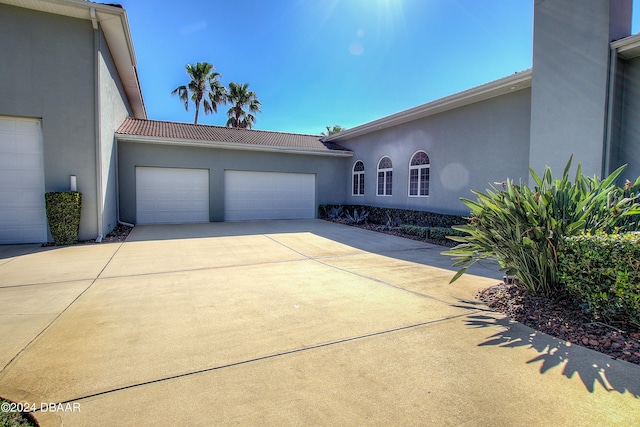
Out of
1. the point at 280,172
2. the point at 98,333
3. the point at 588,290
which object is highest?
the point at 280,172

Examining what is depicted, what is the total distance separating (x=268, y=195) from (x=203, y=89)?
1574 centimetres

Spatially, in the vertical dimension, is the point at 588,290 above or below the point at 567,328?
above

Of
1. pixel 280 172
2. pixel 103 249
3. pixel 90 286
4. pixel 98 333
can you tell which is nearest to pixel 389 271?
pixel 98 333

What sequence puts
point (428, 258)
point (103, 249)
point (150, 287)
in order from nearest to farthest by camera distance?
1. point (150, 287)
2. point (428, 258)
3. point (103, 249)

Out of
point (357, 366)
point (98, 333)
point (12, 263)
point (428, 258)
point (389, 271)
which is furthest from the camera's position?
point (428, 258)

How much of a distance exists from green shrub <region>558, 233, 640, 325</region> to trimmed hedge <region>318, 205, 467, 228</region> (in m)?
6.19

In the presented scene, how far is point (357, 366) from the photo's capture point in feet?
9.32

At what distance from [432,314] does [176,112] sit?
1156 inches

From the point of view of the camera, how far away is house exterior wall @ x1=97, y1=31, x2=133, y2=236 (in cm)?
965

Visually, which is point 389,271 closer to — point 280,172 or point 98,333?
point 98,333

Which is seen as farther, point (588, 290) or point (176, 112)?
point (176, 112)

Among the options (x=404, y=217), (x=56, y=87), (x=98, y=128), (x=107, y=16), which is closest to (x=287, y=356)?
(x=98, y=128)

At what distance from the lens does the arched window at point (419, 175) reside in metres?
12.5

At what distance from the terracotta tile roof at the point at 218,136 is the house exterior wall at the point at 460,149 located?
3799 mm
